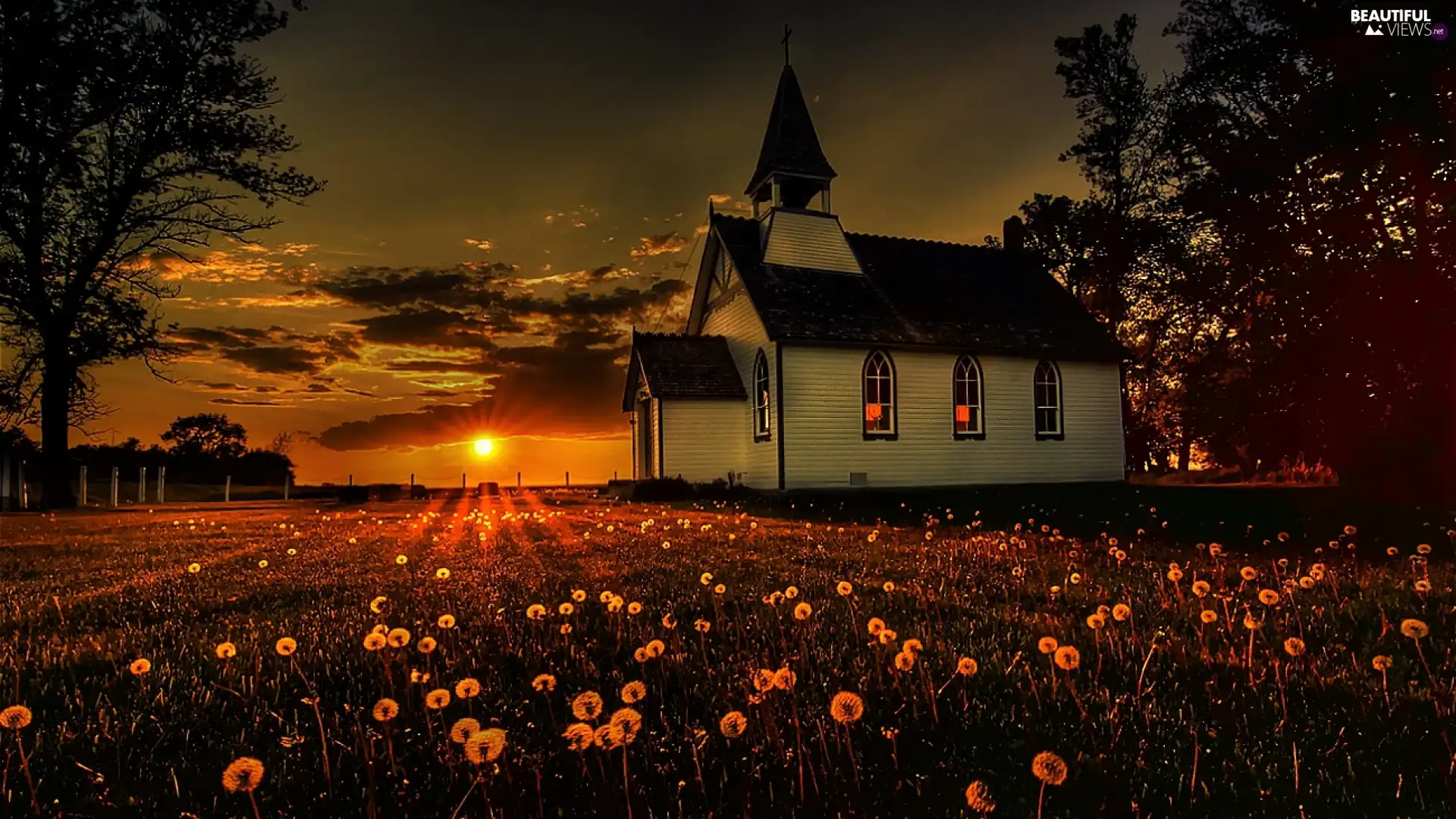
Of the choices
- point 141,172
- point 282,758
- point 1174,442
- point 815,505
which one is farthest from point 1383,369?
point 141,172

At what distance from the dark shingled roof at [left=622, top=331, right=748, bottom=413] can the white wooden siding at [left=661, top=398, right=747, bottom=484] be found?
326mm

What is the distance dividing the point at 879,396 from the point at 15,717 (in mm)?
23021

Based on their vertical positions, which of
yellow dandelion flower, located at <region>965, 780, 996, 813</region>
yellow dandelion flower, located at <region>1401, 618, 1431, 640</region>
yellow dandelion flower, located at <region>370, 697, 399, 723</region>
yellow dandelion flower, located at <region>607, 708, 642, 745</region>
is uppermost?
yellow dandelion flower, located at <region>607, 708, 642, 745</region>

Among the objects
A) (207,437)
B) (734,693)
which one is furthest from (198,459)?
(734,693)

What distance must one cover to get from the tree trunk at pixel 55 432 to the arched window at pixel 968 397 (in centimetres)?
2713

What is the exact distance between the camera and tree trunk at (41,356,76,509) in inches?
951

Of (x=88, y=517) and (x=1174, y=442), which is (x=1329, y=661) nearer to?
(x=88, y=517)

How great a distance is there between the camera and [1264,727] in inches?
114

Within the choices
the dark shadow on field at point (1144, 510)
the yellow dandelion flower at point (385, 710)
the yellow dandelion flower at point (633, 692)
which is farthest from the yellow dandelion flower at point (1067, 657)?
the dark shadow on field at point (1144, 510)

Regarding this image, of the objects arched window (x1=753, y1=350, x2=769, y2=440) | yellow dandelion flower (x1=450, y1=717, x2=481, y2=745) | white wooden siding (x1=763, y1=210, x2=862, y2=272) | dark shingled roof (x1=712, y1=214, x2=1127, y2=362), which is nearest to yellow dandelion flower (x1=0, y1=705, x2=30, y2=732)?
yellow dandelion flower (x1=450, y1=717, x2=481, y2=745)

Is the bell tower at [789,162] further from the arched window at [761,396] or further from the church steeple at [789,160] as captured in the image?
the arched window at [761,396]

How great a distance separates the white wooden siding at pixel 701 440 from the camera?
2455 centimetres

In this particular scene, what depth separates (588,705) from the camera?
217cm

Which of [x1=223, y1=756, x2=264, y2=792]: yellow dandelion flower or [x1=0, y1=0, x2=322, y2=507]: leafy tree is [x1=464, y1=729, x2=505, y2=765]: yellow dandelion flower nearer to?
[x1=223, y1=756, x2=264, y2=792]: yellow dandelion flower
